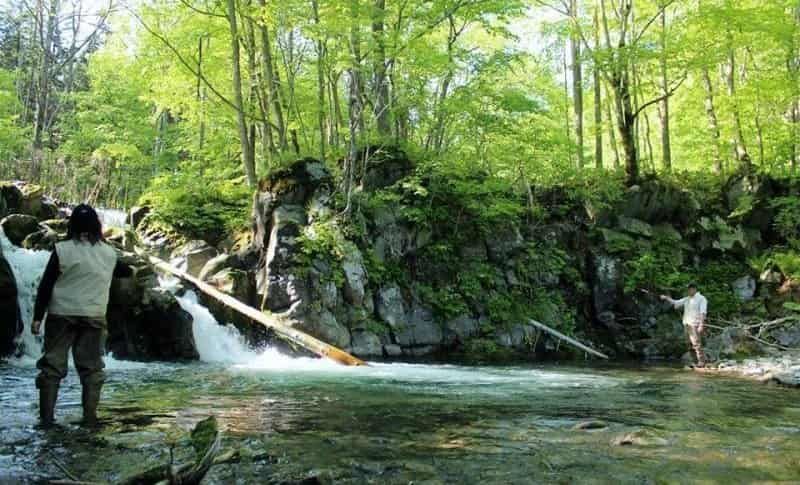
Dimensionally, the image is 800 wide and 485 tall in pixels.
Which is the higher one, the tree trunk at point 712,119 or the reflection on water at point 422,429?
the tree trunk at point 712,119

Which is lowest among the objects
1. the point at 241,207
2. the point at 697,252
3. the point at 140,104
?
the point at 697,252

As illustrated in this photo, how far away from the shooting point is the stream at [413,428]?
3.85 metres

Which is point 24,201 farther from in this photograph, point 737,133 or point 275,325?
point 737,133

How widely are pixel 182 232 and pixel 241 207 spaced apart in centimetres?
179

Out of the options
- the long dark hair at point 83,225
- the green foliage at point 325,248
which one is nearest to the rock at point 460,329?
the green foliage at point 325,248

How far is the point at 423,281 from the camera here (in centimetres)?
1623

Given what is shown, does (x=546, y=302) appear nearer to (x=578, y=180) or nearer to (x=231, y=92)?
(x=578, y=180)

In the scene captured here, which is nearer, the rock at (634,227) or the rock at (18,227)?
the rock at (18,227)

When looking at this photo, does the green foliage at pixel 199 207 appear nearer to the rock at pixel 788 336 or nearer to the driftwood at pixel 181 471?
the driftwood at pixel 181 471

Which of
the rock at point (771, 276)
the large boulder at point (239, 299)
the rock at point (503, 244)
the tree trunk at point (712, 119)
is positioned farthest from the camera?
the tree trunk at point (712, 119)

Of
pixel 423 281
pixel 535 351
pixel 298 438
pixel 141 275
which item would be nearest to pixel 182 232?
pixel 141 275

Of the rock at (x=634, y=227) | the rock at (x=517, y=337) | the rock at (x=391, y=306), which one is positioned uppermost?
the rock at (x=634, y=227)

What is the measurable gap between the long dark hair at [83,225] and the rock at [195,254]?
Result: 420 inches

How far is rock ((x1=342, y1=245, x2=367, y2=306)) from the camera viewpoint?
14367 mm
